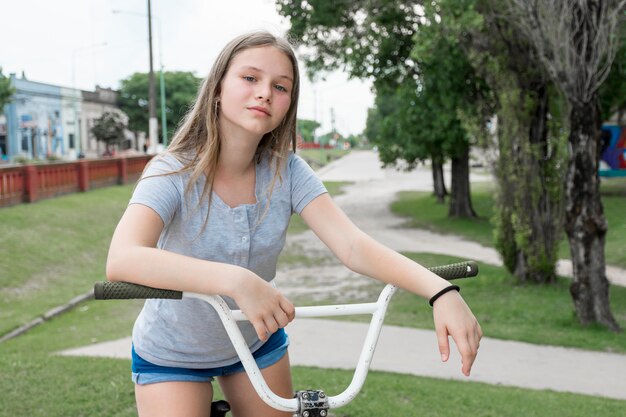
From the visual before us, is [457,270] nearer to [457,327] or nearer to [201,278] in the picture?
[457,327]

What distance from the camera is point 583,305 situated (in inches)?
353

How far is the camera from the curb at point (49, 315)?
913 cm

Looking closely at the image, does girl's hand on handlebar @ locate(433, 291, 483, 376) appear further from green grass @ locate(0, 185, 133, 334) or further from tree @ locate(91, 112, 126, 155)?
tree @ locate(91, 112, 126, 155)

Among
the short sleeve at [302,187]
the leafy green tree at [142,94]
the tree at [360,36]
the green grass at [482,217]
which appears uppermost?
the leafy green tree at [142,94]

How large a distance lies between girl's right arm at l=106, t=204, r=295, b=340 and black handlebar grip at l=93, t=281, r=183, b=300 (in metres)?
0.02

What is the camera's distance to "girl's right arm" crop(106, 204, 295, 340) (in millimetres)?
1835

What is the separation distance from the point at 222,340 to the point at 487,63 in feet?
30.8

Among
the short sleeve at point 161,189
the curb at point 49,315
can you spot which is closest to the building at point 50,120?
the curb at point 49,315

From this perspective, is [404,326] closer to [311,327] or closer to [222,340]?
[311,327]

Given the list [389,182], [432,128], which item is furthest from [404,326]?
[389,182]

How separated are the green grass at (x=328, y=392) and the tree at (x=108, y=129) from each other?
58.5 metres

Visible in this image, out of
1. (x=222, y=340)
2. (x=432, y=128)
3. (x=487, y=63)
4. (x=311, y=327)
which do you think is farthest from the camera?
(x=432, y=128)

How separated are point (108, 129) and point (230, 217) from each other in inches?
2516

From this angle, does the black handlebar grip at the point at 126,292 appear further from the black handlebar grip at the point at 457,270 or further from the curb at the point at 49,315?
the curb at the point at 49,315
